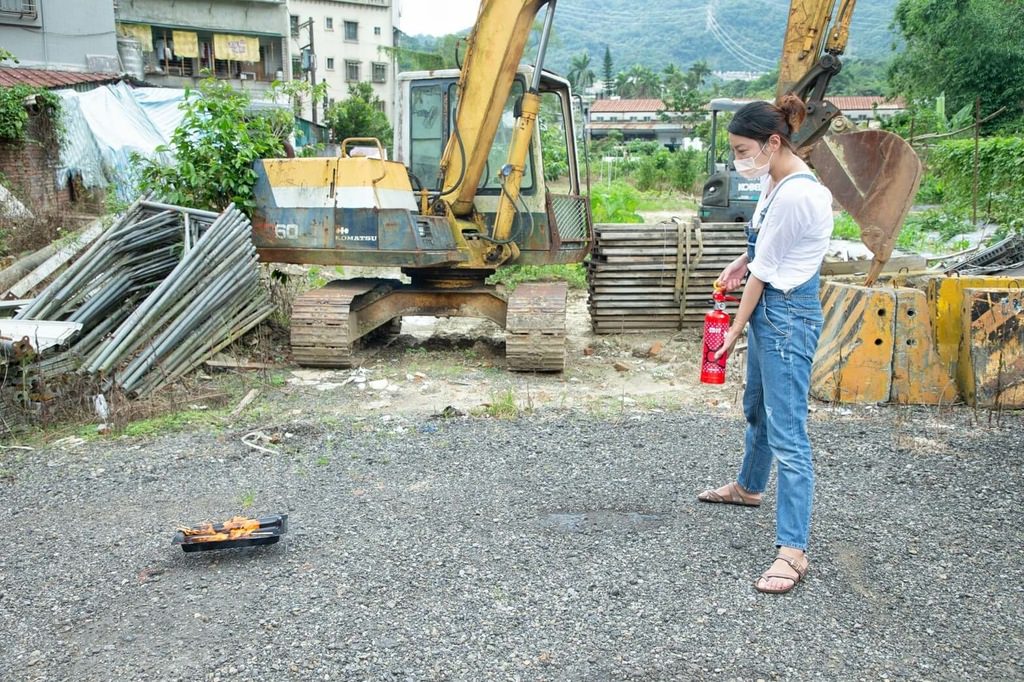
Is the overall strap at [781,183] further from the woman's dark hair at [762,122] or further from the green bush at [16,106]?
the green bush at [16,106]

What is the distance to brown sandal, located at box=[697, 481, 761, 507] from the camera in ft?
14.5

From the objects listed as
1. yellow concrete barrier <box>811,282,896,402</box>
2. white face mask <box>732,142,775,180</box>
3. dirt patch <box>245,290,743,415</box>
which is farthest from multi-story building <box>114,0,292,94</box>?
white face mask <box>732,142,775,180</box>

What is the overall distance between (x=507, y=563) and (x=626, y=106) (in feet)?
345

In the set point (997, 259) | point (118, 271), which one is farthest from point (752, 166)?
point (997, 259)

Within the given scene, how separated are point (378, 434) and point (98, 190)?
46.5 feet

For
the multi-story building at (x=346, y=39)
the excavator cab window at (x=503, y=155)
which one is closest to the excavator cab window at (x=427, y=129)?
the excavator cab window at (x=503, y=155)

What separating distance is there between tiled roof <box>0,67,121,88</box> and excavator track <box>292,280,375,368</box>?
12346 mm

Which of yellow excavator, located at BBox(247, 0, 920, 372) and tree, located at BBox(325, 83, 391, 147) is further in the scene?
tree, located at BBox(325, 83, 391, 147)

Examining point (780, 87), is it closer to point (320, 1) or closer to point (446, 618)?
point (446, 618)

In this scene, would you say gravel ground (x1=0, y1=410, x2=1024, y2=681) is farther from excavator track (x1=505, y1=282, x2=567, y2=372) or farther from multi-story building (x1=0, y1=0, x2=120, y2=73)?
multi-story building (x1=0, y1=0, x2=120, y2=73)

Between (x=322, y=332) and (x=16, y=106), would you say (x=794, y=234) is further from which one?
(x=16, y=106)

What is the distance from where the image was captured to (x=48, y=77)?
66.1ft

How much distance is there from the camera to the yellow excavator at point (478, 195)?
7.55m

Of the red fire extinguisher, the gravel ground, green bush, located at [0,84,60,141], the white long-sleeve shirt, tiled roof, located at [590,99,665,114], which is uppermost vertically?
tiled roof, located at [590,99,665,114]
